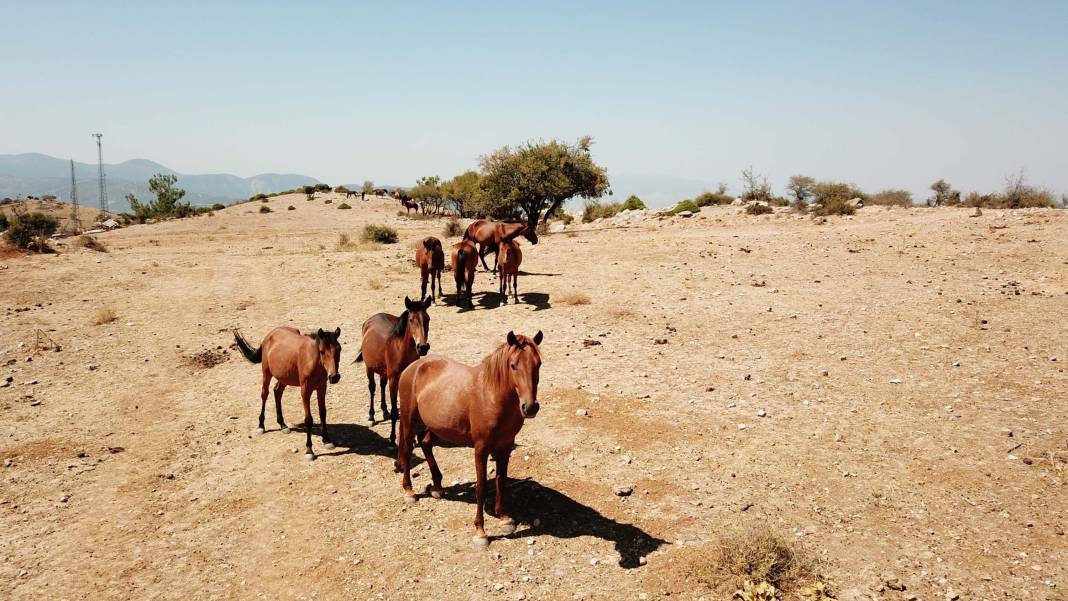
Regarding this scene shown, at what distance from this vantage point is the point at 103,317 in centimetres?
1505

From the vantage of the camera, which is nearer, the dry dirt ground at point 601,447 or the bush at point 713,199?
the dry dirt ground at point 601,447

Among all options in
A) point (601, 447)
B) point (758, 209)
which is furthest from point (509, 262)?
point (758, 209)

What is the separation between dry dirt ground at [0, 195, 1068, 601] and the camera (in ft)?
18.7

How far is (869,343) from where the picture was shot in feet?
39.5

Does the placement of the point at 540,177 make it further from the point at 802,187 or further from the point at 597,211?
the point at 802,187

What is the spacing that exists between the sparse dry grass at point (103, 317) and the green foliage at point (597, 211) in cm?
3468

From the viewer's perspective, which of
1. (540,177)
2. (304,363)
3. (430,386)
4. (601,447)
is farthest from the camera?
(540,177)

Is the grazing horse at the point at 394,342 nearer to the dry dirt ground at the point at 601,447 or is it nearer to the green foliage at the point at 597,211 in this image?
the dry dirt ground at the point at 601,447

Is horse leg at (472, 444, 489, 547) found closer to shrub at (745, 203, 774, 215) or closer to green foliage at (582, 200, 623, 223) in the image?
shrub at (745, 203, 774, 215)

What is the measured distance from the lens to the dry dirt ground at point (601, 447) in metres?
5.71

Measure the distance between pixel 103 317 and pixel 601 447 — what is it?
49.7ft

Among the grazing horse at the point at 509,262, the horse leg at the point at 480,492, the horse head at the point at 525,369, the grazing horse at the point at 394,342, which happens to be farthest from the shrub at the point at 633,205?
the horse head at the point at 525,369

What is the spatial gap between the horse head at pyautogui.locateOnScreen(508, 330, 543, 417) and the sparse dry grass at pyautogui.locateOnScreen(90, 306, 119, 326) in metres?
15.3

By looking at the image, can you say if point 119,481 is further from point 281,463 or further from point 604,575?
point 604,575
